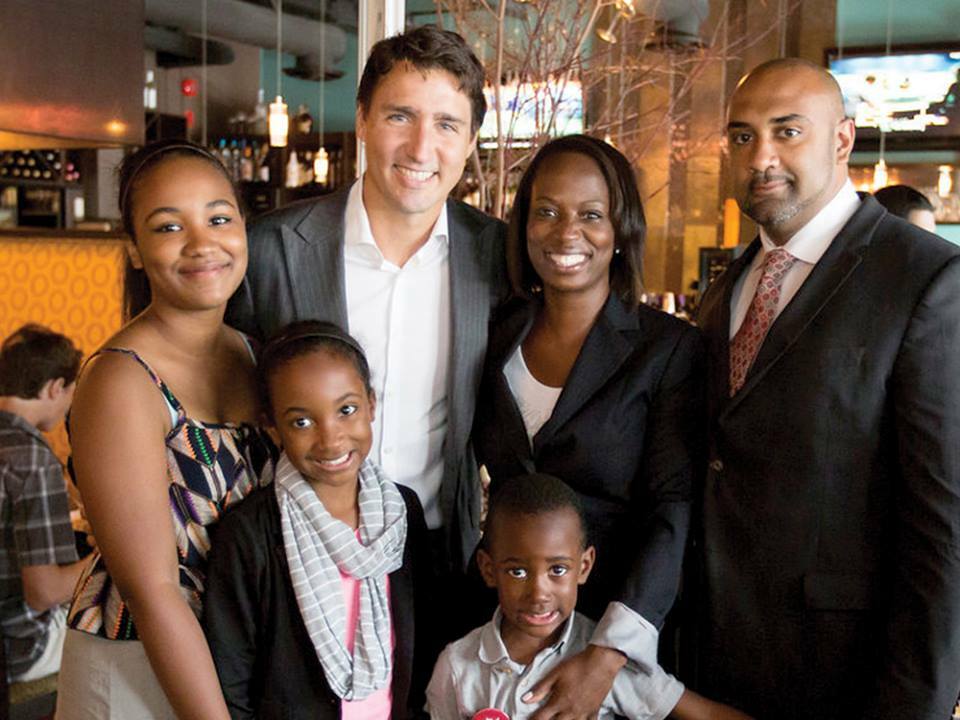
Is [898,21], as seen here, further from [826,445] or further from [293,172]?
[826,445]

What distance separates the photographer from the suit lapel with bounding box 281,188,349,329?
2240mm

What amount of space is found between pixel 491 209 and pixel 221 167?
1.66 metres

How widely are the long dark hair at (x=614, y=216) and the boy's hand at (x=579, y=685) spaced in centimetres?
72

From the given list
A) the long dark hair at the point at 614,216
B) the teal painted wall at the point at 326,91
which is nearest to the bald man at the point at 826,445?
the long dark hair at the point at 614,216

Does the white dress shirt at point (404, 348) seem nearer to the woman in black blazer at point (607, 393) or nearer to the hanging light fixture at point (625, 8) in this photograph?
the woman in black blazer at point (607, 393)

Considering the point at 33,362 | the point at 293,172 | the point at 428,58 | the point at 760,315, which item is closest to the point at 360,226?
the point at 428,58

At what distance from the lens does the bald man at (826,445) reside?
1.85 meters

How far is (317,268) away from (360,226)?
0.14 meters

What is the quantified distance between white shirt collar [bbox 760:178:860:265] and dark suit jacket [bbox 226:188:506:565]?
2.16 feet

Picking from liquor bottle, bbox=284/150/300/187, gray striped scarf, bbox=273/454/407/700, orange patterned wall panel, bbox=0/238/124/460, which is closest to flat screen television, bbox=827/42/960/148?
liquor bottle, bbox=284/150/300/187

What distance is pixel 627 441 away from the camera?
206cm

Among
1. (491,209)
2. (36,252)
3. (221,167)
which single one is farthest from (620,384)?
(36,252)

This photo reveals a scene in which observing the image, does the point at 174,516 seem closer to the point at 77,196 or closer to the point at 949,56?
the point at 949,56

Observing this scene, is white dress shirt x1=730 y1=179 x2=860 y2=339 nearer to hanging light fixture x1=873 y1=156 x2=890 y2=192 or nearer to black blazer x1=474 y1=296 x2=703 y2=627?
black blazer x1=474 y1=296 x2=703 y2=627
